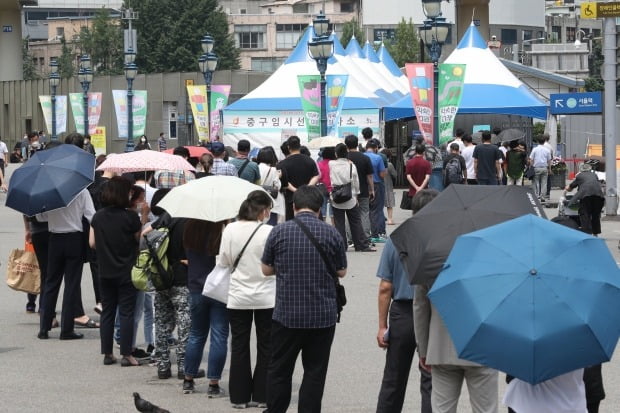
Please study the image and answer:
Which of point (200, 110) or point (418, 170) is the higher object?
point (200, 110)

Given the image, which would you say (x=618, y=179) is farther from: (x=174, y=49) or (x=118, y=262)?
(x=174, y=49)

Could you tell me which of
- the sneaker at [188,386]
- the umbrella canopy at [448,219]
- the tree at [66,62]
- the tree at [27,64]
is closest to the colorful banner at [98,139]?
the sneaker at [188,386]

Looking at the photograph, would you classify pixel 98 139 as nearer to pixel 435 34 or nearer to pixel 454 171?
pixel 435 34

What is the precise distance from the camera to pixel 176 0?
94.3 meters

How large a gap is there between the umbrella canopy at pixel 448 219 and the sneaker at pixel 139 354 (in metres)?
4.63

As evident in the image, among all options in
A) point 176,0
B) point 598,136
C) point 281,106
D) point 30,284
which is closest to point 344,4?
point 176,0

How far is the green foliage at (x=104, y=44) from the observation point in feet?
348

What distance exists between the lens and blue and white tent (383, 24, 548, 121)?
34781mm

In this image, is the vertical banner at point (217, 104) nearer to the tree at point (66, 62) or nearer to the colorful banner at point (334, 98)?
the colorful banner at point (334, 98)

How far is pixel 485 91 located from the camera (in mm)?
35719

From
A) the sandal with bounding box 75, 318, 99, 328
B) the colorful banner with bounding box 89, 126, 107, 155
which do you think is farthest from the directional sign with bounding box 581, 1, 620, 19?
the colorful banner with bounding box 89, 126, 107, 155

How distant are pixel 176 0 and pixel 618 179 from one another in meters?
71.1

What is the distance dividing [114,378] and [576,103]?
107ft

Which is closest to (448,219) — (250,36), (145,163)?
(145,163)
